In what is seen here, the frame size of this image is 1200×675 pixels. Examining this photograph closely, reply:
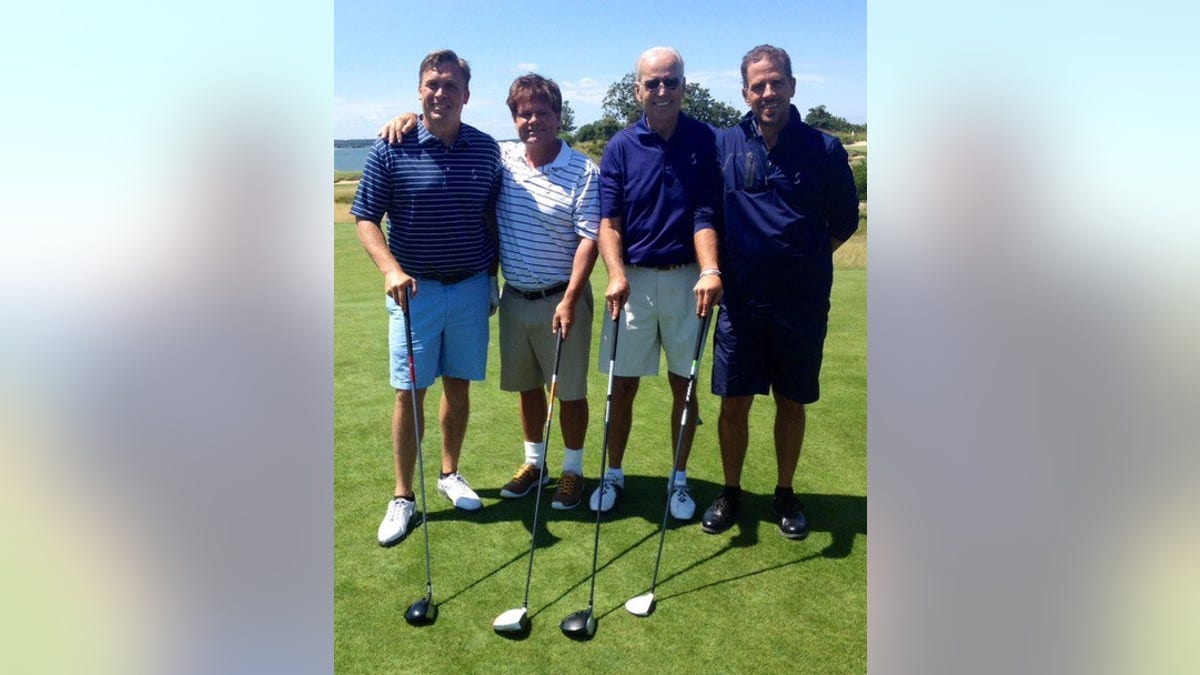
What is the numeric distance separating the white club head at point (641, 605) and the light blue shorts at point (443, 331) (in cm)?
87

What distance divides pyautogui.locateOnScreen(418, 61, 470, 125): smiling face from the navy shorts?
105cm

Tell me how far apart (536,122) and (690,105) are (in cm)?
48

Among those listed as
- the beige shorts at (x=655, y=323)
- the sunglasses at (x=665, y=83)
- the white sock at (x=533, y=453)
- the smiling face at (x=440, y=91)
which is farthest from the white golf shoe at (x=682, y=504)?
the smiling face at (x=440, y=91)

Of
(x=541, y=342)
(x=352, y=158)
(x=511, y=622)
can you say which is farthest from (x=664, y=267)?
(x=511, y=622)

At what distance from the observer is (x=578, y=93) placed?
283cm

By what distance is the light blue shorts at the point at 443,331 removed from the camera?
285cm

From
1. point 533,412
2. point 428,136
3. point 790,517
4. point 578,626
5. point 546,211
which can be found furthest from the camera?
point 533,412

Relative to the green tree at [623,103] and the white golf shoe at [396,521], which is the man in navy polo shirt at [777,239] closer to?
the green tree at [623,103]

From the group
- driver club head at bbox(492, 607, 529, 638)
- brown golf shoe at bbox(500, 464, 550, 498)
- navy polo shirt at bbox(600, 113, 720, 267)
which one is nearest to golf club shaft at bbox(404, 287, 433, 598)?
driver club head at bbox(492, 607, 529, 638)

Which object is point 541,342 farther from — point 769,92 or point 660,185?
point 769,92

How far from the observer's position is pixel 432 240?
2789 millimetres
